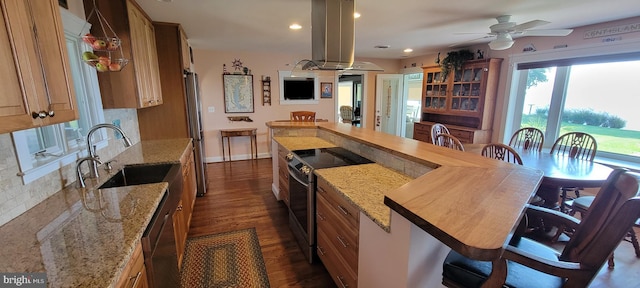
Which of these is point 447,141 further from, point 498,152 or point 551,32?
point 551,32

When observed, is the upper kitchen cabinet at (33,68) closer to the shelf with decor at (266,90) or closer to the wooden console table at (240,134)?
the wooden console table at (240,134)

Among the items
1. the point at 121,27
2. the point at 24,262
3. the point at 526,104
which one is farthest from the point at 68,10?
the point at 526,104

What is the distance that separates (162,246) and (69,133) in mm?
1167

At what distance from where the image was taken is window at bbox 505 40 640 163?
327cm

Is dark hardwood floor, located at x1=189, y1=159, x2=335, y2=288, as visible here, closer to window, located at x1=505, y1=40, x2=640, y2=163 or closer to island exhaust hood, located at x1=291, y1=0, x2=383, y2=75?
island exhaust hood, located at x1=291, y1=0, x2=383, y2=75

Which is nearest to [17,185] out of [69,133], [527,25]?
[69,133]

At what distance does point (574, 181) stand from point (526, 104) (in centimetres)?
251

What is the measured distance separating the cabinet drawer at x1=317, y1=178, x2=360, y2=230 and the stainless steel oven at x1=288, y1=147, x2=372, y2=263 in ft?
0.61

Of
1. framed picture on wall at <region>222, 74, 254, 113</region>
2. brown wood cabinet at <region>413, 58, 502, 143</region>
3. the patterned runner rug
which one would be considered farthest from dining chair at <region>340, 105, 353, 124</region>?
the patterned runner rug

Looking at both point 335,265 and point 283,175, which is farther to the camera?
point 283,175

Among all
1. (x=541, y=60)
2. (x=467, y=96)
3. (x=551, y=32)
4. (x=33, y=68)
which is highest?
(x=551, y=32)

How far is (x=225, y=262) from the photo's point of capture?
224 cm

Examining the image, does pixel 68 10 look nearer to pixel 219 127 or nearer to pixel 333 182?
pixel 333 182

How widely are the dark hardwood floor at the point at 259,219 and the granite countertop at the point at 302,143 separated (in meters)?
0.84
